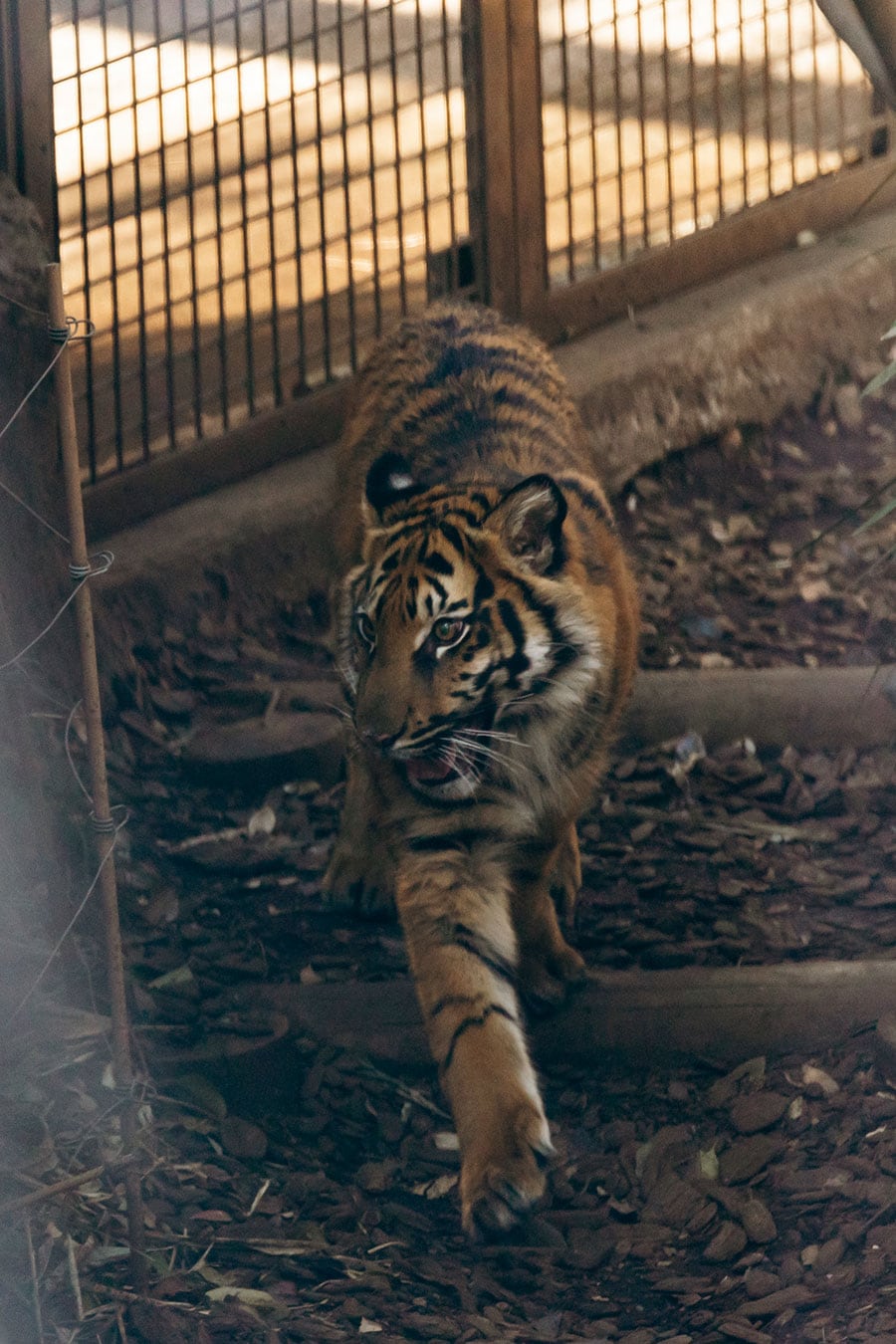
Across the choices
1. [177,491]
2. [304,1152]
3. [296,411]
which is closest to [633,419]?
[296,411]

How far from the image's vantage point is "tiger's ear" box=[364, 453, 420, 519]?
3.21 m

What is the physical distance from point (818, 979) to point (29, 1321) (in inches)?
58.3

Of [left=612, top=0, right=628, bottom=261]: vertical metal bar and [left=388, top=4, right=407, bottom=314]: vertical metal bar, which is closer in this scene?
[left=388, top=4, right=407, bottom=314]: vertical metal bar

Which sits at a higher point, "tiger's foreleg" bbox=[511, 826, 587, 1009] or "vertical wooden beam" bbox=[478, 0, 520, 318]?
"vertical wooden beam" bbox=[478, 0, 520, 318]

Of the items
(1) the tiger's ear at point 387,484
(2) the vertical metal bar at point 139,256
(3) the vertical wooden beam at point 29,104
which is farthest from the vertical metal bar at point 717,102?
(1) the tiger's ear at point 387,484

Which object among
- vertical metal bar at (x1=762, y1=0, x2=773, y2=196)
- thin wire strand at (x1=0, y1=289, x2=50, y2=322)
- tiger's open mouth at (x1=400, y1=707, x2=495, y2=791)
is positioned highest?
thin wire strand at (x1=0, y1=289, x2=50, y2=322)

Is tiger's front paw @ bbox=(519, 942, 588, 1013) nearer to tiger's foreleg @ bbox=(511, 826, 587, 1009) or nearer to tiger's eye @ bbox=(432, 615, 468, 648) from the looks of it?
tiger's foreleg @ bbox=(511, 826, 587, 1009)

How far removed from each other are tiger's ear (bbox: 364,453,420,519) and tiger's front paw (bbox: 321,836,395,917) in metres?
0.81

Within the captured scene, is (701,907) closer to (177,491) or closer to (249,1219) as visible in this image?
(249,1219)

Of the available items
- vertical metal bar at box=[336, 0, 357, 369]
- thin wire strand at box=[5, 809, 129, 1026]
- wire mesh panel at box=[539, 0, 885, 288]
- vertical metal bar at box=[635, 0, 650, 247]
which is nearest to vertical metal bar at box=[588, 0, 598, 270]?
wire mesh panel at box=[539, 0, 885, 288]

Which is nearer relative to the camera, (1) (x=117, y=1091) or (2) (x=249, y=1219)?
(1) (x=117, y=1091)

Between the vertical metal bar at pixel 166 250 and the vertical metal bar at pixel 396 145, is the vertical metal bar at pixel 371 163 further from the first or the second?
the vertical metal bar at pixel 166 250

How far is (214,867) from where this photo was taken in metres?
3.72

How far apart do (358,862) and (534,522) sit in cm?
100
